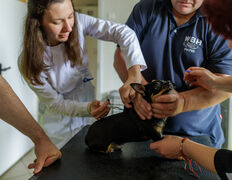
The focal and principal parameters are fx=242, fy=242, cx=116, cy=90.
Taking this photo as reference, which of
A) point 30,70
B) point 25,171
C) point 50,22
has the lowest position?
point 25,171

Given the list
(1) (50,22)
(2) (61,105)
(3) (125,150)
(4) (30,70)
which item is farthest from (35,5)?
(3) (125,150)

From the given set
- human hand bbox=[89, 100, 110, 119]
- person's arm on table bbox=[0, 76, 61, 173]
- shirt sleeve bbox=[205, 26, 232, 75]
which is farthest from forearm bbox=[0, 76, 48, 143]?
shirt sleeve bbox=[205, 26, 232, 75]

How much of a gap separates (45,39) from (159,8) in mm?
581

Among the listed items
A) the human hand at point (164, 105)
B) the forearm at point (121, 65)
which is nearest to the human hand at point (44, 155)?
the human hand at point (164, 105)

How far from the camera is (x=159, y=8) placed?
1189 mm

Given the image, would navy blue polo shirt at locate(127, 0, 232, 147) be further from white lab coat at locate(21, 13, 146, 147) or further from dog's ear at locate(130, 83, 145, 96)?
dog's ear at locate(130, 83, 145, 96)

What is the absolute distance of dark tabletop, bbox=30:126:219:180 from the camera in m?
0.86

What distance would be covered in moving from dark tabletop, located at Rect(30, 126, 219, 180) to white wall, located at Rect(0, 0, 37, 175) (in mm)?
1401

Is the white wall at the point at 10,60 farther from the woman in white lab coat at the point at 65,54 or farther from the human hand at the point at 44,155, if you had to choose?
the human hand at the point at 44,155

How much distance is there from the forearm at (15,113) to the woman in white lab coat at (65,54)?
0.28 metres

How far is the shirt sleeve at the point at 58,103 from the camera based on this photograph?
125 centimetres

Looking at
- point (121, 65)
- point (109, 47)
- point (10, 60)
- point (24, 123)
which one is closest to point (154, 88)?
point (121, 65)

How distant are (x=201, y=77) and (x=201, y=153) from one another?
349mm

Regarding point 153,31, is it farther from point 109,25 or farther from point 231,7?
point 231,7
